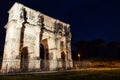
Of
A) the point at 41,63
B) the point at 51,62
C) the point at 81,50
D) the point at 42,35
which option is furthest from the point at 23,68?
the point at 81,50

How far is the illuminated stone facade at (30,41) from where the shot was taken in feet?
77.4

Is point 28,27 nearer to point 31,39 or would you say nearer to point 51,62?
point 31,39

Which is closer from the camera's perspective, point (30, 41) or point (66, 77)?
point (66, 77)

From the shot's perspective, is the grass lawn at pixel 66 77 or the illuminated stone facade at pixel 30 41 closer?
the grass lawn at pixel 66 77

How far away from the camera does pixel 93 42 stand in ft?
221

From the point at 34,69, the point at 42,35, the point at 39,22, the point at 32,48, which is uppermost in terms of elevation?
the point at 39,22

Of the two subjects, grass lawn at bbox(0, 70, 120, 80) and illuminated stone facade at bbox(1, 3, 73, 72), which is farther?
illuminated stone facade at bbox(1, 3, 73, 72)

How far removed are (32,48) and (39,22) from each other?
15.0 ft

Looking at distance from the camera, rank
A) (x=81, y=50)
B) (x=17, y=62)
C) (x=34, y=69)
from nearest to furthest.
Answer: (x=17, y=62) < (x=34, y=69) < (x=81, y=50)

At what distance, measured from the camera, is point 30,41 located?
85.6 feet

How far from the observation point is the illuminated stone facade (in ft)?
77.4

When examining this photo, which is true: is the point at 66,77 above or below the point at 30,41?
below

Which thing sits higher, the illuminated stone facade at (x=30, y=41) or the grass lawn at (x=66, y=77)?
the illuminated stone facade at (x=30, y=41)

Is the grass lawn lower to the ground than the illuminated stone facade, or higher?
lower
